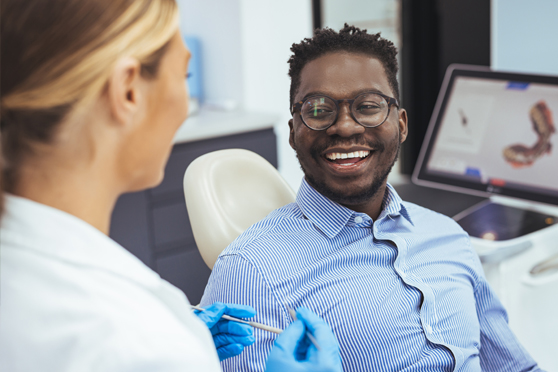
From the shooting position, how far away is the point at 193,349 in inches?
22.0

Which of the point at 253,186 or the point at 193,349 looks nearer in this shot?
the point at 193,349

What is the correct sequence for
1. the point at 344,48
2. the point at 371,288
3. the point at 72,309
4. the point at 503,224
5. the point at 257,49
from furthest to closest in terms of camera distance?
the point at 257,49, the point at 503,224, the point at 344,48, the point at 371,288, the point at 72,309

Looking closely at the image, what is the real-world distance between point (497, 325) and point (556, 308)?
0.58m

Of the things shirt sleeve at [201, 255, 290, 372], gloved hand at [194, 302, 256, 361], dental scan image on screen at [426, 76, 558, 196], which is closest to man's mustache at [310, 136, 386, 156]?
shirt sleeve at [201, 255, 290, 372]

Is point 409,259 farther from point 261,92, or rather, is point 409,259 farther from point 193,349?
point 261,92

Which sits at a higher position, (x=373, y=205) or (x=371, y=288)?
(x=373, y=205)

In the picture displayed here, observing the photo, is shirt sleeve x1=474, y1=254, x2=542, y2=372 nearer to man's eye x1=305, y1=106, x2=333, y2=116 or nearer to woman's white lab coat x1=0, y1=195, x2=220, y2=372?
man's eye x1=305, y1=106, x2=333, y2=116

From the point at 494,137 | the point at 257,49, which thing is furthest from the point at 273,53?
the point at 494,137

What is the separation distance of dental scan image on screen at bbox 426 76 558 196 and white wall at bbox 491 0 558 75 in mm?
545

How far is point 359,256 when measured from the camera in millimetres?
1168

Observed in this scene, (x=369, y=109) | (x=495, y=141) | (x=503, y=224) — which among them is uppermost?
(x=369, y=109)

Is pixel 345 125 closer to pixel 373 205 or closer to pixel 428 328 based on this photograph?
pixel 373 205

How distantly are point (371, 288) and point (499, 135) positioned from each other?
3.59 feet

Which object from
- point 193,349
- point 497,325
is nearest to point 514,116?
point 497,325
